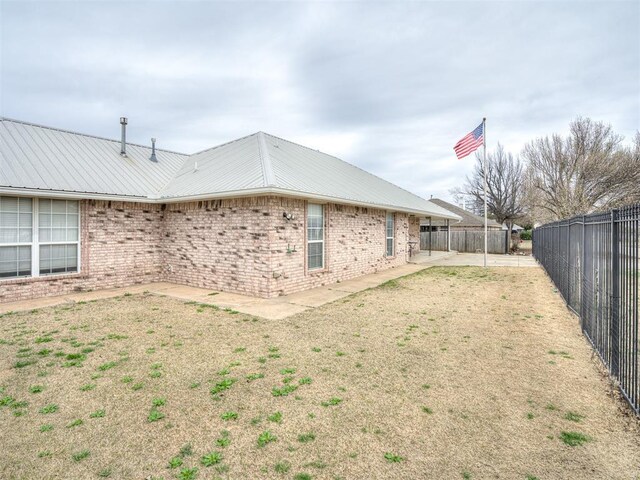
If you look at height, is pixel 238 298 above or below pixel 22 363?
above

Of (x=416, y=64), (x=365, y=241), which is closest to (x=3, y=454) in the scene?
(x=365, y=241)

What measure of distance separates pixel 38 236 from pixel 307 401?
896 centimetres

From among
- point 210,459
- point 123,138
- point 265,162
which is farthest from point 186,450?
point 123,138

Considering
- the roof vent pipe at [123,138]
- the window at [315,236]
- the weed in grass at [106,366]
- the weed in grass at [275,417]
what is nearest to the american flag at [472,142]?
the window at [315,236]

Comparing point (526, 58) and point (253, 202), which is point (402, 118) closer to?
point (526, 58)

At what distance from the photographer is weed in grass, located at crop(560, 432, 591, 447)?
289cm

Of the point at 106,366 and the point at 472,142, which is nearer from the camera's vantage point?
the point at 106,366

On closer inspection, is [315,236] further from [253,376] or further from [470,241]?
[470,241]

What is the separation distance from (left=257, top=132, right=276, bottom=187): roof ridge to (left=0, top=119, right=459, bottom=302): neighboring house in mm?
47

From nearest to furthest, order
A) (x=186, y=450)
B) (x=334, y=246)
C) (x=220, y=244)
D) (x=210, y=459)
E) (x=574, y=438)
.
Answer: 1. (x=210, y=459)
2. (x=186, y=450)
3. (x=574, y=438)
4. (x=220, y=244)
5. (x=334, y=246)

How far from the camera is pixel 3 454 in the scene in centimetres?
274

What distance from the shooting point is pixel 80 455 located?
273cm

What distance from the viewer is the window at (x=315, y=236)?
398 inches

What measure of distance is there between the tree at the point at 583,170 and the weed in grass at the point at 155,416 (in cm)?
3071
